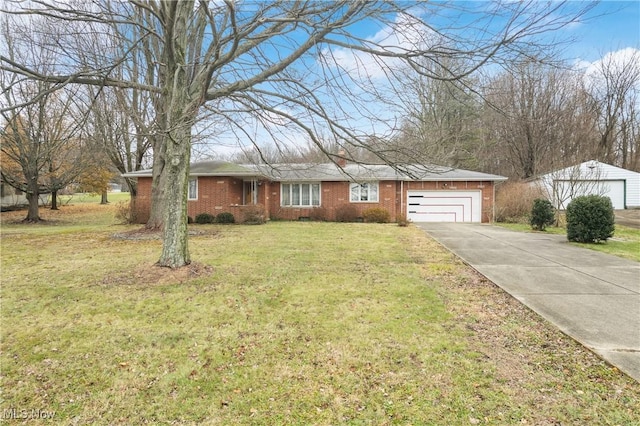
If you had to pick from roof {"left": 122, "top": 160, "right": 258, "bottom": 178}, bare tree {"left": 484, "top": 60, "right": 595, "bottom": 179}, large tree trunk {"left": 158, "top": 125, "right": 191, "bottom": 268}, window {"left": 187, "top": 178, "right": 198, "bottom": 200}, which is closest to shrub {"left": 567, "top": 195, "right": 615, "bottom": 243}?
large tree trunk {"left": 158, "top": 125, "right": 191, "bottom": 268}

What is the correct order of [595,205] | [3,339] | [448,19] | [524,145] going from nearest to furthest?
[3,339] → [448,19] → [595,205] → [524,145]

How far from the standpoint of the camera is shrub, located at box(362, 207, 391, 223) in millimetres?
19469

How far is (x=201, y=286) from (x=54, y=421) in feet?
11.2

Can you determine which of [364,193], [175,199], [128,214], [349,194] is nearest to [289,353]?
[175,199]

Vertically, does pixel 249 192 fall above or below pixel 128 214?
above

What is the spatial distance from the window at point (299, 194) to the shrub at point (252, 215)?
335 cm

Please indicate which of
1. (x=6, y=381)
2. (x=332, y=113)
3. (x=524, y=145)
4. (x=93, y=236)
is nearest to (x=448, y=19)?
(x=332, y=113)

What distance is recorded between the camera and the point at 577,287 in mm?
5660

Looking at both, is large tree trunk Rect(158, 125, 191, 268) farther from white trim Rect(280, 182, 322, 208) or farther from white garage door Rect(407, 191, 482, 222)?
white garage door Rect(407, 191, 482, 222)

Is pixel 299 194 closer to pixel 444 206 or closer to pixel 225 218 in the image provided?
pixel 225 218

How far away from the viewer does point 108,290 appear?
5.76 meters

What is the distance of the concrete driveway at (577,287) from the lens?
3.70 m

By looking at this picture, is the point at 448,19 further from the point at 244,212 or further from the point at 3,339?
the point at 244,212

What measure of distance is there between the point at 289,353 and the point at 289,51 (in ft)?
16.6
